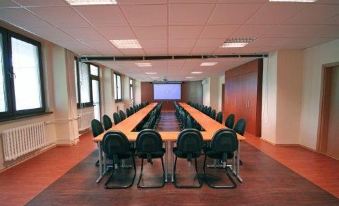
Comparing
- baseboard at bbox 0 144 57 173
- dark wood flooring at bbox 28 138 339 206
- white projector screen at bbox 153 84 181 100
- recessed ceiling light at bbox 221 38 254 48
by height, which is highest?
recessed ceiling light at bbox 221 38 254 48

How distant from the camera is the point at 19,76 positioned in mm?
4312

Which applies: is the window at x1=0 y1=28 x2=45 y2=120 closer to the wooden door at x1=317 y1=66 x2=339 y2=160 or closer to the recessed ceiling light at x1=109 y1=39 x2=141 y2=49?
the recessed ceiling light at x1=109 y1=39 x2=141 y2=49

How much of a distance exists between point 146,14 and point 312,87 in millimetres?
4505

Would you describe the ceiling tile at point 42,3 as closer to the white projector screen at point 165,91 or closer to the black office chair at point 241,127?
the black office chair at point 241,127

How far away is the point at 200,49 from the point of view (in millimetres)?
5117

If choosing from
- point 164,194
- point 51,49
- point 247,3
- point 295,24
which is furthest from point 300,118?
point 51,49

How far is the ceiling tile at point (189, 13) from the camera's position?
2566mm

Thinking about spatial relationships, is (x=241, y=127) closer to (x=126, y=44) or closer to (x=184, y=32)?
(x=184, y=32)

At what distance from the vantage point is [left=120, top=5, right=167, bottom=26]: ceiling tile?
2586mm

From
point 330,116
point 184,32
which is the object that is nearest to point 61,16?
point 184,32

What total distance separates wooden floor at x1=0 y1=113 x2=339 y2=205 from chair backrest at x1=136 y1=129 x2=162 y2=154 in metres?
1.69

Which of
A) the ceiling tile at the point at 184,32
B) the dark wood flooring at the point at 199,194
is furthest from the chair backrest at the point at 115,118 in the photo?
the ceiling tile at the point at 184,32

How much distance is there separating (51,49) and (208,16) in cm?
443

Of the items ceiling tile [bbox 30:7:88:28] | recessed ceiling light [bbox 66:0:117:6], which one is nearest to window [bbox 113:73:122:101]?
ceiling tile [bbox 30:7:88:28]
